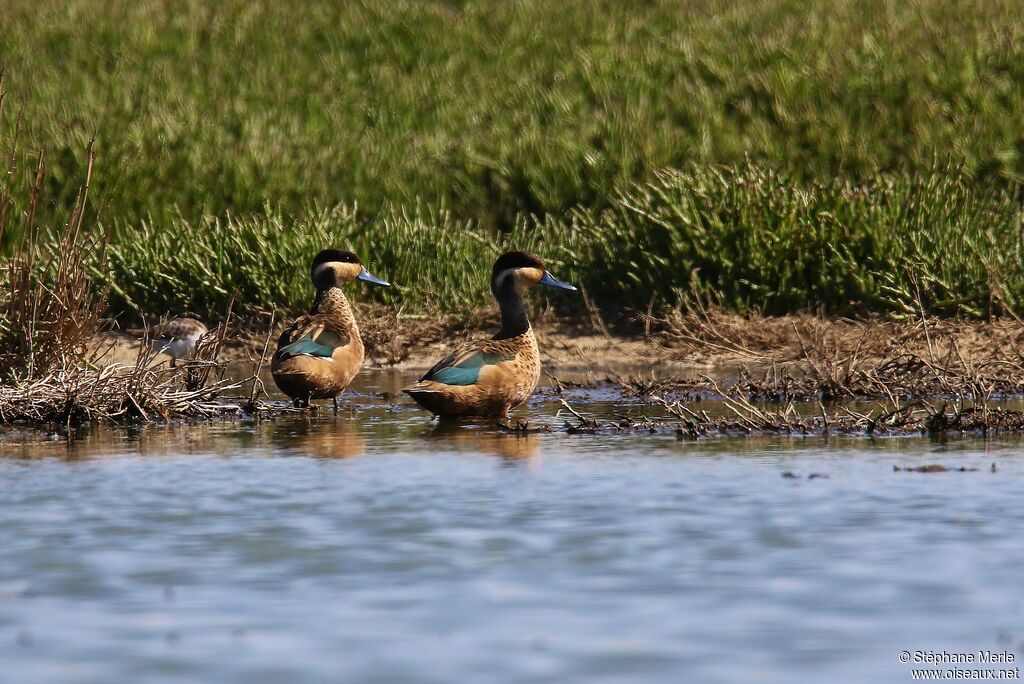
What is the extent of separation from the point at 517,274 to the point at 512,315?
396 mm

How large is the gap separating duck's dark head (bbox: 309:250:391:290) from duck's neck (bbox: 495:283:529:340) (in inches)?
64.1

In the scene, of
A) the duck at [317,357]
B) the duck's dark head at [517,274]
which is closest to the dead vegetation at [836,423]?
the duck's dark head at [517,274]

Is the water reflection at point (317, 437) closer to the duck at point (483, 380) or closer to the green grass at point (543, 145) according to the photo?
the duck at point (483, 380)

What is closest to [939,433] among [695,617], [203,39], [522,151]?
[695,617]

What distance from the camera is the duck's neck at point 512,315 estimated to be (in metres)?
12.1

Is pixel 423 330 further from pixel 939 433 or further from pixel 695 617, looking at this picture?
pixel 695 617

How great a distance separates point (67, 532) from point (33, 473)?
65.5 inches

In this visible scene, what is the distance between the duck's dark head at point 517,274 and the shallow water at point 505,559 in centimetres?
217

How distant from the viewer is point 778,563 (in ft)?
23.0

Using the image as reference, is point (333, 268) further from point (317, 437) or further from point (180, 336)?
point (317, 437)

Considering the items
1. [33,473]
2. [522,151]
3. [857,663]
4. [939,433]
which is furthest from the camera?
[522,151]

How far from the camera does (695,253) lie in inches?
604

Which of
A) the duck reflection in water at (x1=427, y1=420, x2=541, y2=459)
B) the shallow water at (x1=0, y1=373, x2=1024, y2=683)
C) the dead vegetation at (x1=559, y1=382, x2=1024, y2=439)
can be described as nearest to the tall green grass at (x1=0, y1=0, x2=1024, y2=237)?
the duck reflection in water at (x1=427, y1=420, x2=541, y2=459)

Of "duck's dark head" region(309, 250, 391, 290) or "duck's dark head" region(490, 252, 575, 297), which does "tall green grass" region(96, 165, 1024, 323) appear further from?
"duck's dark head" region(490, 252, 575, 297)
